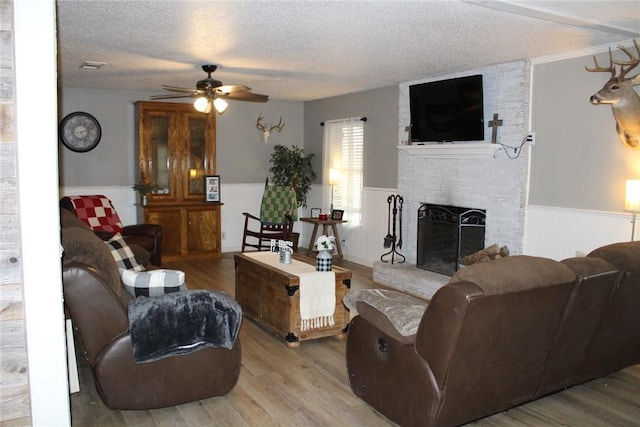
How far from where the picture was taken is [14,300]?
1.97 m

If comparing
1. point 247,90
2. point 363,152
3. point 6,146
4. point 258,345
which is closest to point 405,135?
point 363,152

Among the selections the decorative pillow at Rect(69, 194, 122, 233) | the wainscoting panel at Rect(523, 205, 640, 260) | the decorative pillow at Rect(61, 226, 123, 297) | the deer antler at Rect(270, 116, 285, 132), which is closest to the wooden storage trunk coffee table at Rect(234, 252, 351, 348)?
the decorative pillow at Rect(61, 226, 123, 297)

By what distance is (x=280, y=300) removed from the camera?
165 inches

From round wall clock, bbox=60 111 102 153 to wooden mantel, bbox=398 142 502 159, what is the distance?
405 cm

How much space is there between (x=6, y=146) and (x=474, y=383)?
230 centimetres

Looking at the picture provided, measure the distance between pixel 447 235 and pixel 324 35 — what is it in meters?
2.86

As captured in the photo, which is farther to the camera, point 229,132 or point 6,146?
point 229,132

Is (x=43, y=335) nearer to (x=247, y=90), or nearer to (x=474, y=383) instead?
(x=474, y=383)

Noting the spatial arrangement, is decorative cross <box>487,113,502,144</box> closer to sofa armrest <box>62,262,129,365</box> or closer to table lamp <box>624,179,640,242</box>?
table lamp <box>624,179,640,242</box>

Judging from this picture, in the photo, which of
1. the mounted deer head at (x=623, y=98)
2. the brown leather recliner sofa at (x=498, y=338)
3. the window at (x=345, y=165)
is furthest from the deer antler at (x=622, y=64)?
the window at (x=345, y=165)

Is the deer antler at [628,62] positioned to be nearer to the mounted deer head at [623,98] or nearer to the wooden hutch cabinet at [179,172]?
the mounted deer head at [623,98]

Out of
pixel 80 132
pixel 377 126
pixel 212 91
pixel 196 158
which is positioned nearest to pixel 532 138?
pixel 377 126

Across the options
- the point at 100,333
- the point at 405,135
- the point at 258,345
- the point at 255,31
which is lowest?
the point at 258,345

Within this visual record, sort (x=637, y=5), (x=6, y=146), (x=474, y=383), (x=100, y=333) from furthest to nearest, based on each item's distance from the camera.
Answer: (x=637, y=5)
(x=100, y=333)
(x=474, y=383)
(x=6, y=146)
